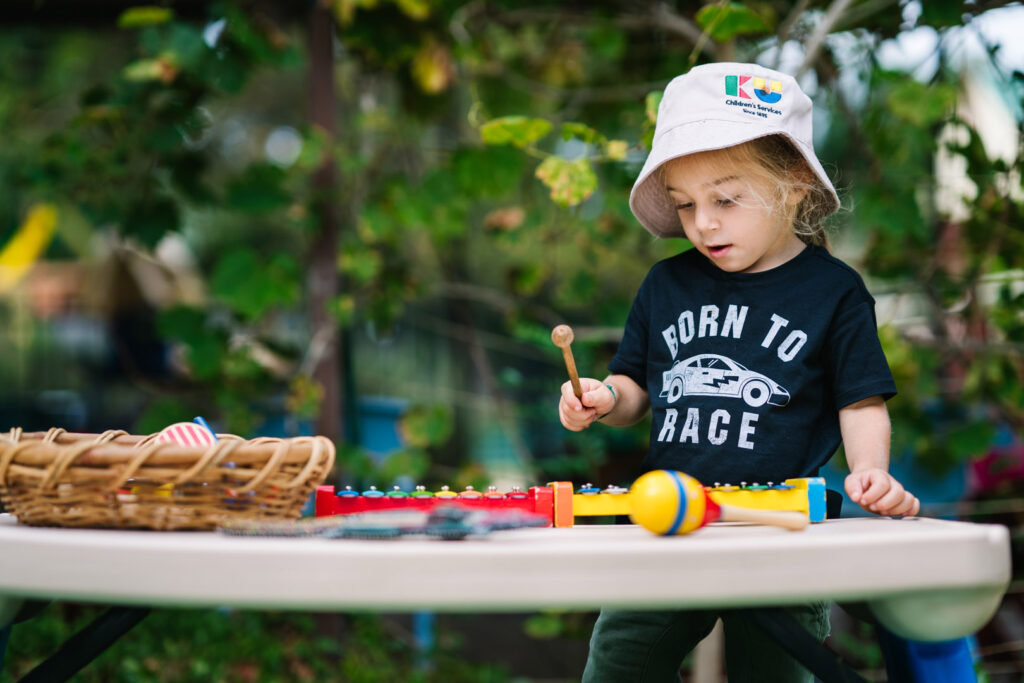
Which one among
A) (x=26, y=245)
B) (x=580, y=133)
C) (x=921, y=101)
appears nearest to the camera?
(x=580, y=133)

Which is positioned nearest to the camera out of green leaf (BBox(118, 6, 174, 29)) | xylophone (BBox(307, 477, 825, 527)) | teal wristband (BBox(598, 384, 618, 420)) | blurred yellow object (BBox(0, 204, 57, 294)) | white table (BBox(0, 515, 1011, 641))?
white table (BBox(0, 515, 1011, 641))

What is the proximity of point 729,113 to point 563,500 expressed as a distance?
0.58 m

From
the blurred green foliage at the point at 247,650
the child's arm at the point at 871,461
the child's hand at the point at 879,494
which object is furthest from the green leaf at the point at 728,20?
the blurred green foliage at the point at 247,650

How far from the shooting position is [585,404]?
1.25 m

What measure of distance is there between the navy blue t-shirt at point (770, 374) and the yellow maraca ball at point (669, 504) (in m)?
0.40

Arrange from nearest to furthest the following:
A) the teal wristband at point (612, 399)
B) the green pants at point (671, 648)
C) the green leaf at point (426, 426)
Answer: the green pants at point (671, 648) < the teal wristband at point (612, 399) < the green leaf at point (426, 426)

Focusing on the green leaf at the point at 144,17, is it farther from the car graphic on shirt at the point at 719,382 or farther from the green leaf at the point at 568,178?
the car graphic on shirt at the point at 719,382

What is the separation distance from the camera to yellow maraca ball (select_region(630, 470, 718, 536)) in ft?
2.75

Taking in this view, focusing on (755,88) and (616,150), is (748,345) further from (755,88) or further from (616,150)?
(616,150)

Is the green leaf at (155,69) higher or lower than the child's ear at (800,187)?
higher

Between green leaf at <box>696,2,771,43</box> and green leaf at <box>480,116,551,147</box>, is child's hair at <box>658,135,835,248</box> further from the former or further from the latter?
green leaf at <box>696,2,771,43</box>

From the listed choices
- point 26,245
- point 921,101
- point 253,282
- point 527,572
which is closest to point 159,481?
point 527,572

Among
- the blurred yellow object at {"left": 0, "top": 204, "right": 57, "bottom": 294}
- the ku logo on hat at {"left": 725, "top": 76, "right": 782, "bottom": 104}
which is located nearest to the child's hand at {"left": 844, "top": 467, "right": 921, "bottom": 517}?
the ku logo on hat at {"left": 725, "top": 76, "right": 782, "bottom": 104}

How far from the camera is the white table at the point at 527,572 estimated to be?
27.2 inches
